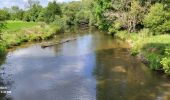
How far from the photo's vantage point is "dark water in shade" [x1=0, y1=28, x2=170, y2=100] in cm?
2547

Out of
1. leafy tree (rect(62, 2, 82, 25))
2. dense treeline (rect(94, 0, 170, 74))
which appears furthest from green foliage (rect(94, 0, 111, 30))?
leafy tree (rect(62, 2, 82, 25))

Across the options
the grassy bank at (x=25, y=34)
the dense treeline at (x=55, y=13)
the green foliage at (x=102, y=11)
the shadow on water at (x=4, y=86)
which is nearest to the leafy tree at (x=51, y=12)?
the dense treeline at (x=55, y=13)

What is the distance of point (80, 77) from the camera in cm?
3050

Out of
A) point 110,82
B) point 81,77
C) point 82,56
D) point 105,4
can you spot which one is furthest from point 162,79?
point 105,4

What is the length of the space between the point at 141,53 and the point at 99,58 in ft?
17.0

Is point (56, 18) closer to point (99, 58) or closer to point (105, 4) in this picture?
point (105, 4)

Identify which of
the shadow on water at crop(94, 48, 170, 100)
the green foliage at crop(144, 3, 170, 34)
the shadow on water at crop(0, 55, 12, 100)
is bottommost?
the shadow on water at crop(94, 48, 170, 100)

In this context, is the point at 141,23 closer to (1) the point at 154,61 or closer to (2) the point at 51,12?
(1) the point at 154,61

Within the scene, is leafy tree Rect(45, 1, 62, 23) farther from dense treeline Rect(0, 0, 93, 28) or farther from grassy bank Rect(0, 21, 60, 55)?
grassy bank Rect(0, 21, 60, 55)

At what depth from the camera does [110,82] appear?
95.3ft

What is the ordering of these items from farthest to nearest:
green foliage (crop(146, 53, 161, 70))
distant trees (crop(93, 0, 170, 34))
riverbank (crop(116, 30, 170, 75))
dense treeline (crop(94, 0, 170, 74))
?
distant trees (crop(93, 0, 170, 34)) < dense treeline (crop(94, 0, 170, 74)) < green foliage (crop(146, 53, 161, 70)) < riverbank (crop(116, 30, 170, 75))

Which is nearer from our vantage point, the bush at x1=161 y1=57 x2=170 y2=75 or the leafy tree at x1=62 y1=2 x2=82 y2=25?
the bush at x1=161 y1=57 x2=170 y2=75

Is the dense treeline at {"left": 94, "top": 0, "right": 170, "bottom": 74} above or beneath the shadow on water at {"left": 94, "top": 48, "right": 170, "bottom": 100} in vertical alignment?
above

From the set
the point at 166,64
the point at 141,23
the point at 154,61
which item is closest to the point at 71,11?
the point at 141,23
